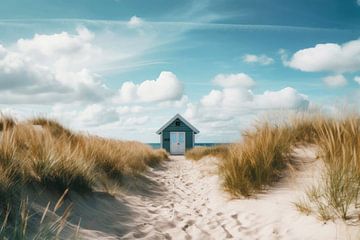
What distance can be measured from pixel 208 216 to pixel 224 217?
271 millimetres

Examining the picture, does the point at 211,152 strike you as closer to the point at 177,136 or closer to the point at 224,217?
the point at 224,217

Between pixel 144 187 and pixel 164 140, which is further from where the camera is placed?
pixel 164 140

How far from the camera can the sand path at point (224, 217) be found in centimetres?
405

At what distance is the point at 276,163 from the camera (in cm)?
628

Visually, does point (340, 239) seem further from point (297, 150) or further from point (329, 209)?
point (297, 150)

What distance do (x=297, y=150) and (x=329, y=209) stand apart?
2816 millimetres

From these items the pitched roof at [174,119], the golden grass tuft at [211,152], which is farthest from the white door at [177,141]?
the golden grass tuft at [211,152]

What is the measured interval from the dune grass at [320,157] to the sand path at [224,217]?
19 centimetres

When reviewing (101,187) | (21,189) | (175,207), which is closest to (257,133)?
(175,207)

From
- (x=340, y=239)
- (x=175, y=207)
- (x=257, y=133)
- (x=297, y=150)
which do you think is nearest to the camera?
(x=340, y=239)

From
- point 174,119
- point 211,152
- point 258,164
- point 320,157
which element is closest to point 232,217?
point 258,164

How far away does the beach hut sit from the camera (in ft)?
97.6

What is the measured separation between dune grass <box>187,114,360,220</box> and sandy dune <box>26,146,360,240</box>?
187mm

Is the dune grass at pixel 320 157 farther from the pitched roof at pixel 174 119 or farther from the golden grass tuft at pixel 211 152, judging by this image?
the pitched roof at pixel 174 119
